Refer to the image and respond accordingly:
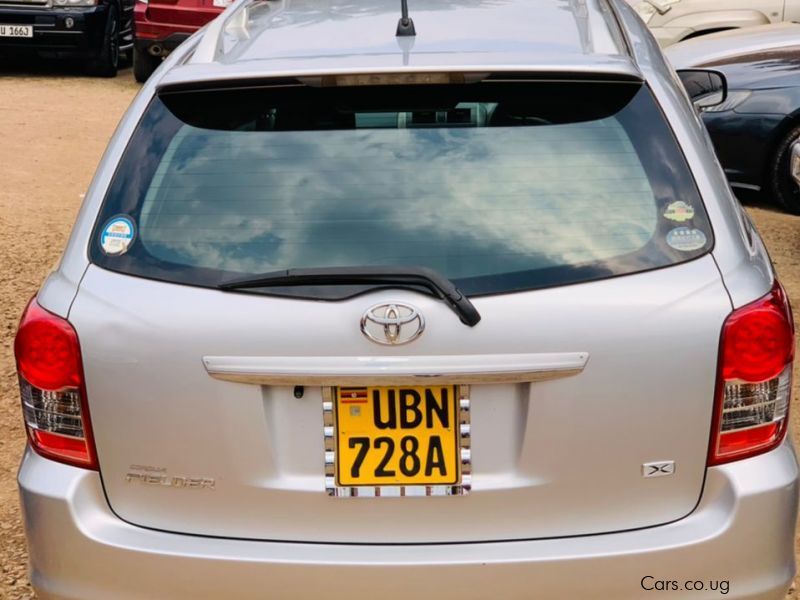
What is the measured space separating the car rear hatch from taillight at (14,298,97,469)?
0.04m

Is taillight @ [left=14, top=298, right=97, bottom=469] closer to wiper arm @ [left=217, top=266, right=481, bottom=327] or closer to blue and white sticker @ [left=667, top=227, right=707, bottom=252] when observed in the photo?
wiper arm @ [left=217, top=266, right=481, bottom=327]

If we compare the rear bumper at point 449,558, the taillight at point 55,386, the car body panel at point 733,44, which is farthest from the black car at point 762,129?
the taillight at point 55,386

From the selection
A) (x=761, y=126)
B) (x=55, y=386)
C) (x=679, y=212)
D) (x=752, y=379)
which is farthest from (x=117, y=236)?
(x=761, y=126)

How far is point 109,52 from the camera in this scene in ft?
49.2

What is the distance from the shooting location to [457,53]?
298 centimetres

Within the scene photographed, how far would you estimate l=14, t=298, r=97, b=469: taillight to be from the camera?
277cm

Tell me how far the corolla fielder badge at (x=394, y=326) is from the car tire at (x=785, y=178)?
635 cm

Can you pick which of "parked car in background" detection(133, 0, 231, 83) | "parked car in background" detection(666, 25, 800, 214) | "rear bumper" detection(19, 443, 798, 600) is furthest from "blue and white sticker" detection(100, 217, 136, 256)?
"parked car in background" detection(133, 0, 231, 83)

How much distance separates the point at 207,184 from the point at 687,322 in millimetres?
1090

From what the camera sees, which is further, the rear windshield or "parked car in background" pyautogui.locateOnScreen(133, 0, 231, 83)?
"parked car in background" pyautogui.locateOnScreen(133, 0, 231, 83)

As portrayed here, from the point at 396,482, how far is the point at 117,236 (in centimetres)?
82

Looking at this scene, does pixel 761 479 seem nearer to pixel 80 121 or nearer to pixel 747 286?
pixel 747 286

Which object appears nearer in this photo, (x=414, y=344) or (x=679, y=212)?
(x=414, y=344)

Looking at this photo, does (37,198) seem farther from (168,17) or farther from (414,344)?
(414,344)
